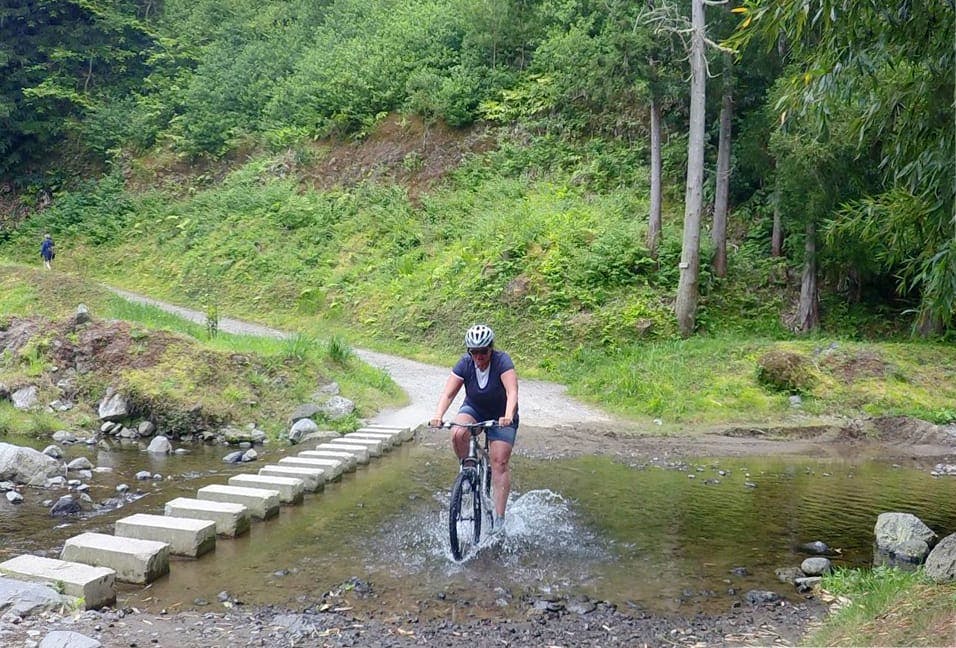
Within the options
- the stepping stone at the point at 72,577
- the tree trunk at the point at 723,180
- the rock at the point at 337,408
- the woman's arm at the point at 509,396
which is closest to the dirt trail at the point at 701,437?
A: the rock at the point at 337,408

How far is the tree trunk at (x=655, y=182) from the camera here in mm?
20156

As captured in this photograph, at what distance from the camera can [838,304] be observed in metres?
20.1

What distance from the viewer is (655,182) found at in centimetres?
2056

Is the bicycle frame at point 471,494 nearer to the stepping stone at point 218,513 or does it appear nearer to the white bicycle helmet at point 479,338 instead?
the white bicycle helmet at point 479,338

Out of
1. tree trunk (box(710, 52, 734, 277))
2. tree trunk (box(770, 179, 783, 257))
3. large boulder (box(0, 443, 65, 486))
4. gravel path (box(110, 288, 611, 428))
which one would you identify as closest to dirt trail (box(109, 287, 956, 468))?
gravel path (box(110, 288, 611, 428))

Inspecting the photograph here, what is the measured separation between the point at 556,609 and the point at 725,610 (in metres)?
1.33

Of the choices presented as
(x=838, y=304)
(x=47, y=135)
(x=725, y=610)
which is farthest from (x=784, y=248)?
(x=47, y=135)

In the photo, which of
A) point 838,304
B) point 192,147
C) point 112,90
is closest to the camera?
point 838,304

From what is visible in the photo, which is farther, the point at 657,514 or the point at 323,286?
the point at 323,286

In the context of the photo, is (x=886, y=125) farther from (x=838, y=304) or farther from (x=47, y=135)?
(x=47, y=135)

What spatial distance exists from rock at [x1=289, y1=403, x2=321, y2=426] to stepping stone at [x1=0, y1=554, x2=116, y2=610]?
6.99 meters

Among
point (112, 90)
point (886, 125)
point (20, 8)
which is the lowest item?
point (886, 125)

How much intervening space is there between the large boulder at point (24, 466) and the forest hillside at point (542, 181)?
9.09 m

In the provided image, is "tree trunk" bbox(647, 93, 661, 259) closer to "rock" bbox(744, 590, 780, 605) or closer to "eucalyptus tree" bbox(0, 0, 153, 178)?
"rock" bbox(744, 590, 780, 605)
